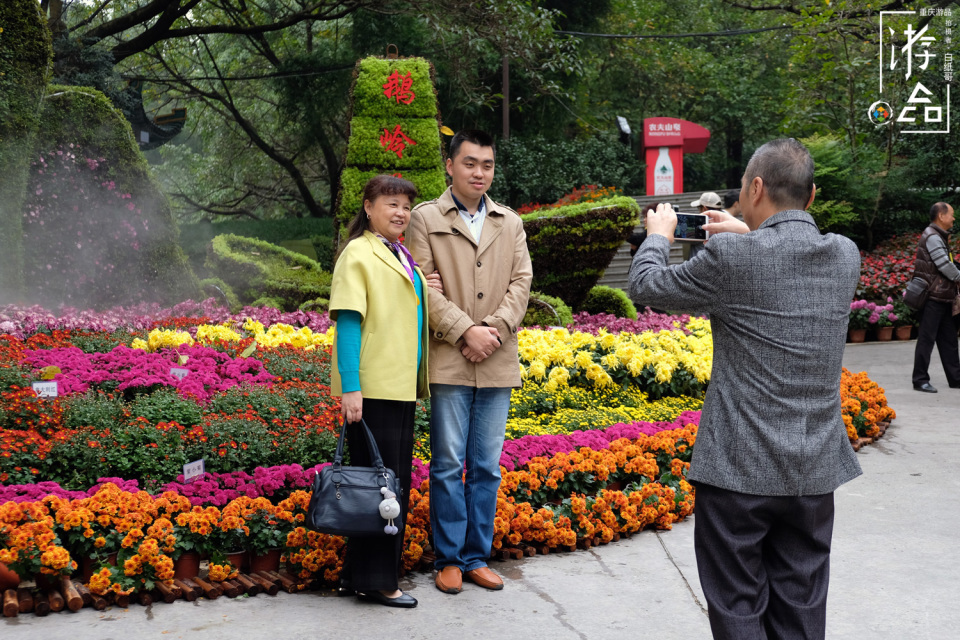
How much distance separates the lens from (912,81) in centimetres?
1689

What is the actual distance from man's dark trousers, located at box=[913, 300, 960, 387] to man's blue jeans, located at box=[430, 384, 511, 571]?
636cm

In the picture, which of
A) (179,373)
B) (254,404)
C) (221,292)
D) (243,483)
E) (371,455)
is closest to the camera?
(371,455)

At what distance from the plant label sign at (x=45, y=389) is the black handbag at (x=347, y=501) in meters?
2.36

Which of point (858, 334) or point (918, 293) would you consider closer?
point (918, 293)

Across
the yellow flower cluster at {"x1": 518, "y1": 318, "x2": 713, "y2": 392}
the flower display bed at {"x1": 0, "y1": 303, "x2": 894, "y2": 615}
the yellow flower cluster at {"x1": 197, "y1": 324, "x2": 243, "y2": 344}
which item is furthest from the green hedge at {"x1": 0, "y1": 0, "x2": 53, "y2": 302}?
the yellow flower cluster at {"x1": 518, "y1": 318, "x2": 713, "y2": 392}

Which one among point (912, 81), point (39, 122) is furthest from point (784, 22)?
point (39, 122)

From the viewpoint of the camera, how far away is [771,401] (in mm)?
2311

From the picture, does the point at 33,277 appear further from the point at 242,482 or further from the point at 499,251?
the point at 499,251

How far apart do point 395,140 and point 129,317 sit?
3567 millimetres

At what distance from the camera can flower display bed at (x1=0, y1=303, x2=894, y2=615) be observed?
340 cm

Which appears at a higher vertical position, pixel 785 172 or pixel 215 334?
pixel 785 172

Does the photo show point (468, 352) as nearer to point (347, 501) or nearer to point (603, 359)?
point (347, 501)

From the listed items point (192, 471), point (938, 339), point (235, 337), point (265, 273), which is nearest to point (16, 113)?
point (265, 273)

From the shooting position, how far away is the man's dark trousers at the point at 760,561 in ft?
7.67
